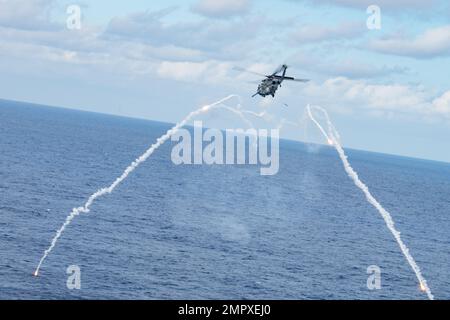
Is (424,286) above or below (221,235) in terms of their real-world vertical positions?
below

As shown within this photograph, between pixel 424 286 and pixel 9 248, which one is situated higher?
pixel 9 248

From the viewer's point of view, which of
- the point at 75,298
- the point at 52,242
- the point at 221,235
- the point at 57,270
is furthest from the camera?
the point at 221,235

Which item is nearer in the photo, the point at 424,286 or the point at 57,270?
the point at 57,270

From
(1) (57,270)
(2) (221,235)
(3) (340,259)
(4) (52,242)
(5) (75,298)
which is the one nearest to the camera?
(5) (75,298)

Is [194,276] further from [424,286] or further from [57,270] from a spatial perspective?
[424,286]
